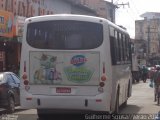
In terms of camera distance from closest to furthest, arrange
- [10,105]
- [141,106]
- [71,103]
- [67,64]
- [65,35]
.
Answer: [71,103]
[67,64]
[65,35]
[10,105]
[141,106]

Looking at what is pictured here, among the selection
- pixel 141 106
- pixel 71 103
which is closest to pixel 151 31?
pixel 141 106

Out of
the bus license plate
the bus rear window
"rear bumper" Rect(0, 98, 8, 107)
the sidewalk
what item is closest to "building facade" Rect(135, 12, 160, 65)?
the sidewalk

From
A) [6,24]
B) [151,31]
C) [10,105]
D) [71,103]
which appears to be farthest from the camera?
[151,31]

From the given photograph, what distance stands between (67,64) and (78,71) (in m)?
→ 0.38

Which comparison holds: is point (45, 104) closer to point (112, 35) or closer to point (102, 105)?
point (102, 105)

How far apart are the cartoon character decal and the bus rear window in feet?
1.13

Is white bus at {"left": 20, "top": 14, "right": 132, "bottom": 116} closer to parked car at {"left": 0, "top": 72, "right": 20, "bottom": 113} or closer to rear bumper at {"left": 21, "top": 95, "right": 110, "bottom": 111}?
rear bumper at {"left": 21, "top": 95, "right": 110, "bottom": 111}

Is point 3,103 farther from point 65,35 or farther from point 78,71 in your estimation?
point 78,71

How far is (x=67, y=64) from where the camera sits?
1414cm

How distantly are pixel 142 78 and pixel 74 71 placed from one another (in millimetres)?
44509

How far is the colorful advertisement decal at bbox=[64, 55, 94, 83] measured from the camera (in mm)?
13969

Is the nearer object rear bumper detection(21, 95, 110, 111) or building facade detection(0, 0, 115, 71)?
rear bumper detection(21, 95, 110, 111)

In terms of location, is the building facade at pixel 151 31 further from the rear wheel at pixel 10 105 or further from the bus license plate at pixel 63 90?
the bus license plate at pixel 63 90

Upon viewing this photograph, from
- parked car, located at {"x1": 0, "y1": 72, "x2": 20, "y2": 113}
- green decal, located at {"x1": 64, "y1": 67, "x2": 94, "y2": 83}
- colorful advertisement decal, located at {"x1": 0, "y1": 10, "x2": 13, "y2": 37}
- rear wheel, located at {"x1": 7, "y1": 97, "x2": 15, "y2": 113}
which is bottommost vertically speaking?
rear wheel, located at {"x1": 7, "y1": 97, "x2": 15, "y2": 113}
